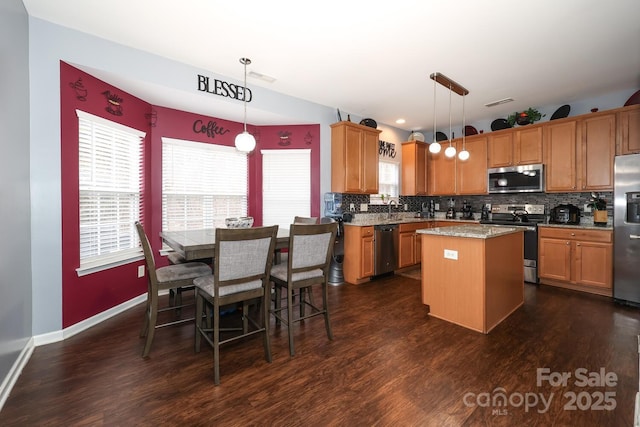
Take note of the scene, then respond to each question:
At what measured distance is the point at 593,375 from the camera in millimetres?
1935

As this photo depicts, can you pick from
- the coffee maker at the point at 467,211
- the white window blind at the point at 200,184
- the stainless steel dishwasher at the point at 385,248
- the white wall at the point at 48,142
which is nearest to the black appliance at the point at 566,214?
the coffee maker at the point at 467,211

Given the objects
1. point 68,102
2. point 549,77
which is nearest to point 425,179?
point 549,77

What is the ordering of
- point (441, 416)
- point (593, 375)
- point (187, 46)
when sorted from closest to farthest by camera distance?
point (441, 416) < point (593, 375) < point (187, 46)

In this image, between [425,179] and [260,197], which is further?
[425,179]

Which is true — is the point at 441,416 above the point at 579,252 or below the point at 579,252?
Answer: below

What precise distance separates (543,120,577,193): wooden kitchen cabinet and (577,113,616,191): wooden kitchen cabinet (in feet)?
0.26

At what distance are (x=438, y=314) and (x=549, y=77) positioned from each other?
10.7 ft

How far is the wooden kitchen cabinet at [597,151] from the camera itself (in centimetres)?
377

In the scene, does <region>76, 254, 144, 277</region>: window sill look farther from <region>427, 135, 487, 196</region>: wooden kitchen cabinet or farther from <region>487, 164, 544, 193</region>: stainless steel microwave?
<region>487, 164, 544, 193</region>: stainless steel microwave

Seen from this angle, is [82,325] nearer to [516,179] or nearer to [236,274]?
[236,274]

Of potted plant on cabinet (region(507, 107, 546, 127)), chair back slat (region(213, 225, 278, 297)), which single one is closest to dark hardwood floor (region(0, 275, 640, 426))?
chair back slat (region(213, 225, 278, 297))

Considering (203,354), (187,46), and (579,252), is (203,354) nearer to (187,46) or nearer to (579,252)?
(187,46)

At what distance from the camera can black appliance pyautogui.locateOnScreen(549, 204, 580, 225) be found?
13.6 feet

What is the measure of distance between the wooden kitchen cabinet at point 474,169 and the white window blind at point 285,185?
3.05 meters
